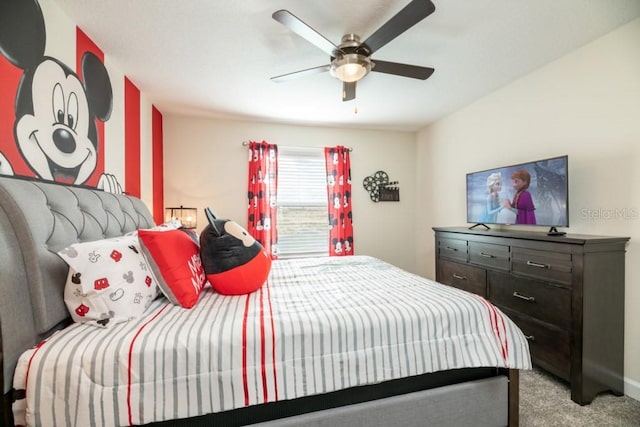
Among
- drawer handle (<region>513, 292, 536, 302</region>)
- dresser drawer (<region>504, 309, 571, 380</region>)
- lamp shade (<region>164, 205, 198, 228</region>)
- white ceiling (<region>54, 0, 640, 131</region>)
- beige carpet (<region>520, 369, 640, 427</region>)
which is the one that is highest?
white ceiling (<region>54, 0, 640, 131</region>)

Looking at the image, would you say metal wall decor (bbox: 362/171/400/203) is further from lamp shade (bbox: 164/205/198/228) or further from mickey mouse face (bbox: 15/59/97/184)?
mickey mouse face (bbox: 15/59/97/184)

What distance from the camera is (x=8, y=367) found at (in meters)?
0.82

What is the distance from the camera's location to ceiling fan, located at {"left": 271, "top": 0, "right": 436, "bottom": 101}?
1.33m

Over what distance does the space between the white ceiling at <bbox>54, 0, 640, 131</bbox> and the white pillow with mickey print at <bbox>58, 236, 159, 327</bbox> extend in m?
1.46

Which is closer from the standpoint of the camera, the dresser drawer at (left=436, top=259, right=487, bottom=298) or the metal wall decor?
the dresser drawer at (left=436, top=259, right=487, bottom=298)

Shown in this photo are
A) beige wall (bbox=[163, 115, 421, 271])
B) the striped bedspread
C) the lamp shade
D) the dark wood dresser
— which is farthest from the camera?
beige wall (bbox=[163, 115, 421, 271])

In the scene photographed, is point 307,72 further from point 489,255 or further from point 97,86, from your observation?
point 489,255

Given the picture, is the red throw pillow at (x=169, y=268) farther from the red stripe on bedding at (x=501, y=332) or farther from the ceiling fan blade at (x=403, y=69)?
the ceiling fan blade at (x=403, y=69)

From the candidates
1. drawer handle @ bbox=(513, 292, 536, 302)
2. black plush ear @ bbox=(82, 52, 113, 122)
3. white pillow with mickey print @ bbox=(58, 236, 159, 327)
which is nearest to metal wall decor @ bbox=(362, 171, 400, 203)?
drawer handle @ bbox=(513, 292, 536, 302)

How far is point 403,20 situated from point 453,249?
2.17 meters

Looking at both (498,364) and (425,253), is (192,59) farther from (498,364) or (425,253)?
(425,253)

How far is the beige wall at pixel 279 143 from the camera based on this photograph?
3.30 m

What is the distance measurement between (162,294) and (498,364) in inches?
65.6

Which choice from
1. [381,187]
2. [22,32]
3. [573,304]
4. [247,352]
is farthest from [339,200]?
[22,32]
